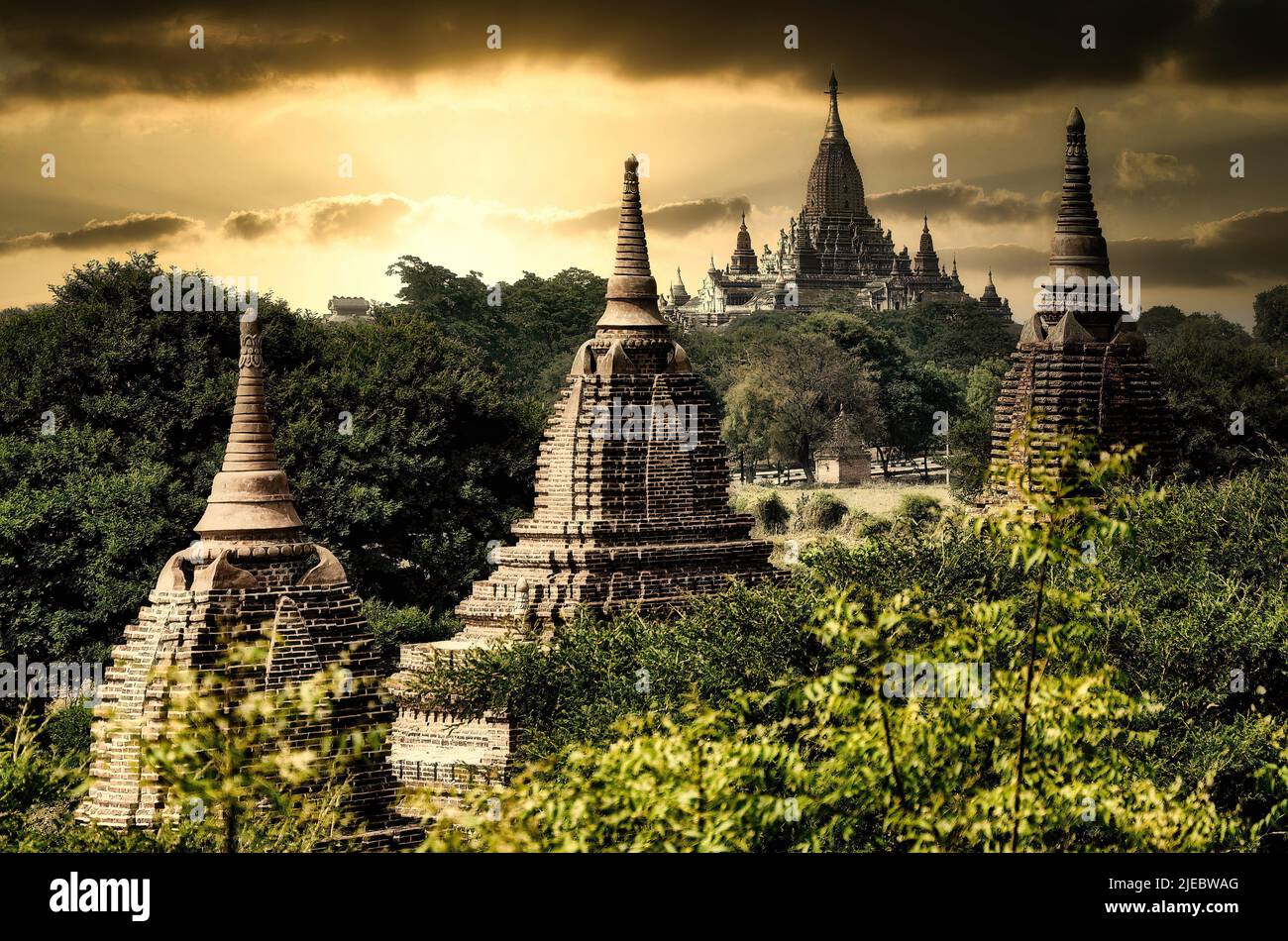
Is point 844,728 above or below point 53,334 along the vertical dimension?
below

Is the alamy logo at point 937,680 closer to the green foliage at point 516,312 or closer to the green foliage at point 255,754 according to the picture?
the green foliage at point 255,754

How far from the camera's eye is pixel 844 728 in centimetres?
2145

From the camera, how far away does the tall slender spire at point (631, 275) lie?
39875 mm

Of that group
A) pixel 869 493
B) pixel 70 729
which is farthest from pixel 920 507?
pixel 70 729

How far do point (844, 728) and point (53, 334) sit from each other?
3572cm

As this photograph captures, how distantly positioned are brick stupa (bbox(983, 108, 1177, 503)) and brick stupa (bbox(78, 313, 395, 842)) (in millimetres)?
14969

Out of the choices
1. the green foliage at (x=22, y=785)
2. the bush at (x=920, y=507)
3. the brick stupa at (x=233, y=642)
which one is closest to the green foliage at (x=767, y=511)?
the bush at (x=920, y=507)

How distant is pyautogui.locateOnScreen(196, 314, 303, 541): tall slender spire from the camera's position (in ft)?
92.9

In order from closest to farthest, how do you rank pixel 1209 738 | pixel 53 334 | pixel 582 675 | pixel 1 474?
pixel 1209 738 → pixel 582 675 → pixel 1 474 → pixel 53 334

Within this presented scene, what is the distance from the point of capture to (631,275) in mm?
40344

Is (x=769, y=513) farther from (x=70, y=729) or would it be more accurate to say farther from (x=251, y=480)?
(x=251, y=480)

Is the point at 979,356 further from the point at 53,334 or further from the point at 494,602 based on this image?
the point at 494,602

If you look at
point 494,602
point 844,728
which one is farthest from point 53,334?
point 844,728

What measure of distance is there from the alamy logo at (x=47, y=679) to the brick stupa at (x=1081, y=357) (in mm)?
16767
